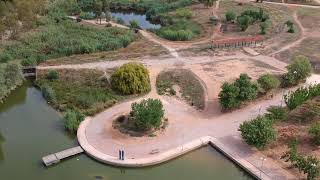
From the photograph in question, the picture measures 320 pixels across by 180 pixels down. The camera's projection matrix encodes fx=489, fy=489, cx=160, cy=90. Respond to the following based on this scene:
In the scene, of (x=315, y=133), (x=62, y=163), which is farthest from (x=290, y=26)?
(x=62, y=163)

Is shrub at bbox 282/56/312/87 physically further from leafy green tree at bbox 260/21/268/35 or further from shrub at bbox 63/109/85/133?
shrub at bbox 63/109/85/133

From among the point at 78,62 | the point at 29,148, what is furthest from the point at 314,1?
the point at 29,148

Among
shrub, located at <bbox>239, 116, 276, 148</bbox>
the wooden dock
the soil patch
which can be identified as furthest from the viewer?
the soil patch

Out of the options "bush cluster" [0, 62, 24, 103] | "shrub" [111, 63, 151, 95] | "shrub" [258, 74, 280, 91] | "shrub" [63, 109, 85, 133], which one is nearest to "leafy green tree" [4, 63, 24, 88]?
"bush cluster" [0, 62, 24, 103]

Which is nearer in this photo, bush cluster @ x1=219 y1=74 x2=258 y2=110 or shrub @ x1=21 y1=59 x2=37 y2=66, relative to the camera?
bush cluster @ x1=219 y1=74 x2=258 y2=110

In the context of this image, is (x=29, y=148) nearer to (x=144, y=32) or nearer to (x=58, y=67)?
(x=58, y=67)

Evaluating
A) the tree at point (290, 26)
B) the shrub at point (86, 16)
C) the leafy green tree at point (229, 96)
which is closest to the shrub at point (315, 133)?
the leafy green tree at point (229, 96)

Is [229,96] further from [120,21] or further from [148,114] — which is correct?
[120,21]

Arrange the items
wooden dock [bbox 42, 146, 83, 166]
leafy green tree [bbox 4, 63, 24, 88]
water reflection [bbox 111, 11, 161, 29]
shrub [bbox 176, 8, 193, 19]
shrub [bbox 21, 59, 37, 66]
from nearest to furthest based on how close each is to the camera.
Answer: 1. wooden dock [bbox 42, 146, 83, 166]
2. leafy green tree [bbox 4, 63, 24, 88]
3. shrub [bbox 21, 59, 37, 66]
4. shrub [bbox 176, 8, 193, 19]
5. water reflection [bbox 111, 11, 161, 29]
